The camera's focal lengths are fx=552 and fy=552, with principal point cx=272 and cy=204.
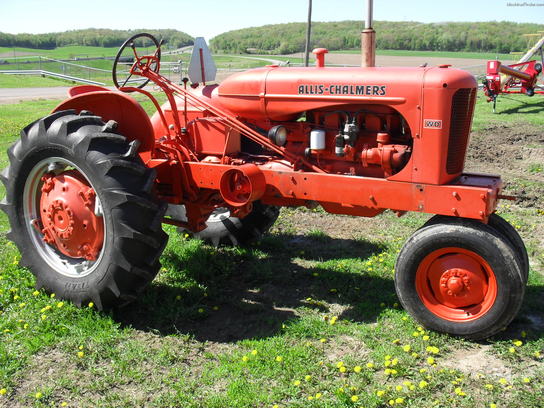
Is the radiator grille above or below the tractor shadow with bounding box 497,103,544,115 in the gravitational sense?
above

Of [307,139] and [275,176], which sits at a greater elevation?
[307,139]

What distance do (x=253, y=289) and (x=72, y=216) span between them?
5.09 ft

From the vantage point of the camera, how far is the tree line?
70.3 metres

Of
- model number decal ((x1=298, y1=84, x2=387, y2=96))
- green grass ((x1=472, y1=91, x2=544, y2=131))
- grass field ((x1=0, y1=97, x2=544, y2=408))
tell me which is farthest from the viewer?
green grass ((x1=472, y1=91, x2=544, y2=131))

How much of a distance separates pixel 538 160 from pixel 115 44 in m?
72.4

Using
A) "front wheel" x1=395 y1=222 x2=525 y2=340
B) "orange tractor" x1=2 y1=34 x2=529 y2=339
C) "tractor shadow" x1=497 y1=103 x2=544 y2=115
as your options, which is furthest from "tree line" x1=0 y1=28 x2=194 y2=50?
"front wheel" x1=395 y1=222 x2=525 y2=340

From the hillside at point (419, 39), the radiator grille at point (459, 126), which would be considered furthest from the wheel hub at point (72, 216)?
the hillside at point (419, 39)

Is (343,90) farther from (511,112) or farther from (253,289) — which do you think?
(511,112)

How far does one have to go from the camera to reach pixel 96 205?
3.98m

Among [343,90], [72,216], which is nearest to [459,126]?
[343,90]

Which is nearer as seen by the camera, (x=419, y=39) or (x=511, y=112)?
(x=511, y=112)

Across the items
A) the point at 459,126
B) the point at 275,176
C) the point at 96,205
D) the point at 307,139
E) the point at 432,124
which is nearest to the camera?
the point at 432,124

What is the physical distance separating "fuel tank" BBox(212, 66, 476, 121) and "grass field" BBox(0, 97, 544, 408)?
146 cm

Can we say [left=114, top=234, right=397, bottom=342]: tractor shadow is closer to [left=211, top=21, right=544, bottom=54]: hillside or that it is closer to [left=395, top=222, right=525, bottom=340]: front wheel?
[left=395, top=222, right=525, bottom=340]: front wheel
